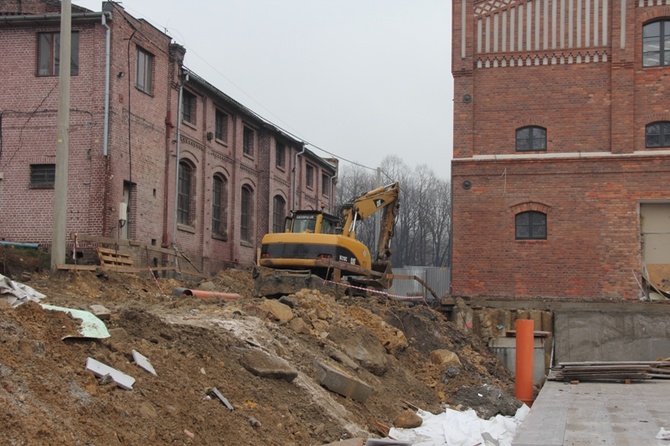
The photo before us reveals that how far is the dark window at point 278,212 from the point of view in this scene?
36281 mm

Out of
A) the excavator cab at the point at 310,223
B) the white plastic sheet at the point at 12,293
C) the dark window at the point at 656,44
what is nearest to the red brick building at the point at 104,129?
the excavator cab at the point at 310,223

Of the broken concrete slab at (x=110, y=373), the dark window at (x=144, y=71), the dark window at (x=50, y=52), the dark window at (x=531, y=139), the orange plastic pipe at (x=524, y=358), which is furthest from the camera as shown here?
the dark window at (x=144, y=71)

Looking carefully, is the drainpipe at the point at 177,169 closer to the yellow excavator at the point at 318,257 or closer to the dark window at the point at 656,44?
the yellow excavator at the point at 318,257

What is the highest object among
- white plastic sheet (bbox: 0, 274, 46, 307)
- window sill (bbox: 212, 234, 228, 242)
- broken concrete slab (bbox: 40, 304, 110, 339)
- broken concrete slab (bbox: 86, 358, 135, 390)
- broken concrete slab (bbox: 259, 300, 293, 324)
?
window sill (bbox: 212, 234, 228, 242)

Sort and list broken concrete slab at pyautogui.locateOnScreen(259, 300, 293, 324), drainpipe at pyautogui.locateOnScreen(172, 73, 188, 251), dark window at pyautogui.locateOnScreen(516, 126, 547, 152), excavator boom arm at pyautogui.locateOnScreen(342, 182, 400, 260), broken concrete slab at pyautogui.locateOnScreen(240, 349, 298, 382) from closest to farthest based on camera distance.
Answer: broken concrete slab at pyautogui.locateOnScreen(240, 349, 298, 382) → broken concrete slab at pyautogui.locateOnScreen(259, 300, 293, 324) → excavator boom arm at pyautogui.locateOnScreen(342, 182, 400, 260) → dark window at pyautogui.locateOnScreen(516, 126, 547, 152) → drainpipe at pyautogui.locateOnScreen(172, 73, 188, 251)

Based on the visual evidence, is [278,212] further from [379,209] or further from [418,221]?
[418,221]

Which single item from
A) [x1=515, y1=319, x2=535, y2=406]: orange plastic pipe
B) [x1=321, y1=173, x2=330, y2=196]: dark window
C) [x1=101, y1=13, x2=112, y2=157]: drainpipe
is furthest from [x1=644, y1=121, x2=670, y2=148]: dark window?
[x1=321, y1=173, x2=330, y2=196]: dark window

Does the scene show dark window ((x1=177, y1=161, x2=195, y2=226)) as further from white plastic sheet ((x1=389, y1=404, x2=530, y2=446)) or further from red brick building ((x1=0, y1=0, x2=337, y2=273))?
white plastic sheet ((x1=389, y1=404, x2=530, y2=446))

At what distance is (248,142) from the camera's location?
3412 centimetres

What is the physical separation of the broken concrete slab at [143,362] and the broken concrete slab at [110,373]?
0.48 meters

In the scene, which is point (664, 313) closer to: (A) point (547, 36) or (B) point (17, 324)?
(A) point (547, 36)

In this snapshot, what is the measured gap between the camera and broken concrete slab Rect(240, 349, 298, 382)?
1037 cm

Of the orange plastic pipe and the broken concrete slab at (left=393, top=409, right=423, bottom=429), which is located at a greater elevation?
the orange plastic pipe

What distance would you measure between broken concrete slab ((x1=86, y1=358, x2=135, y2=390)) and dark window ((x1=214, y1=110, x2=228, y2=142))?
23174 millimetres
